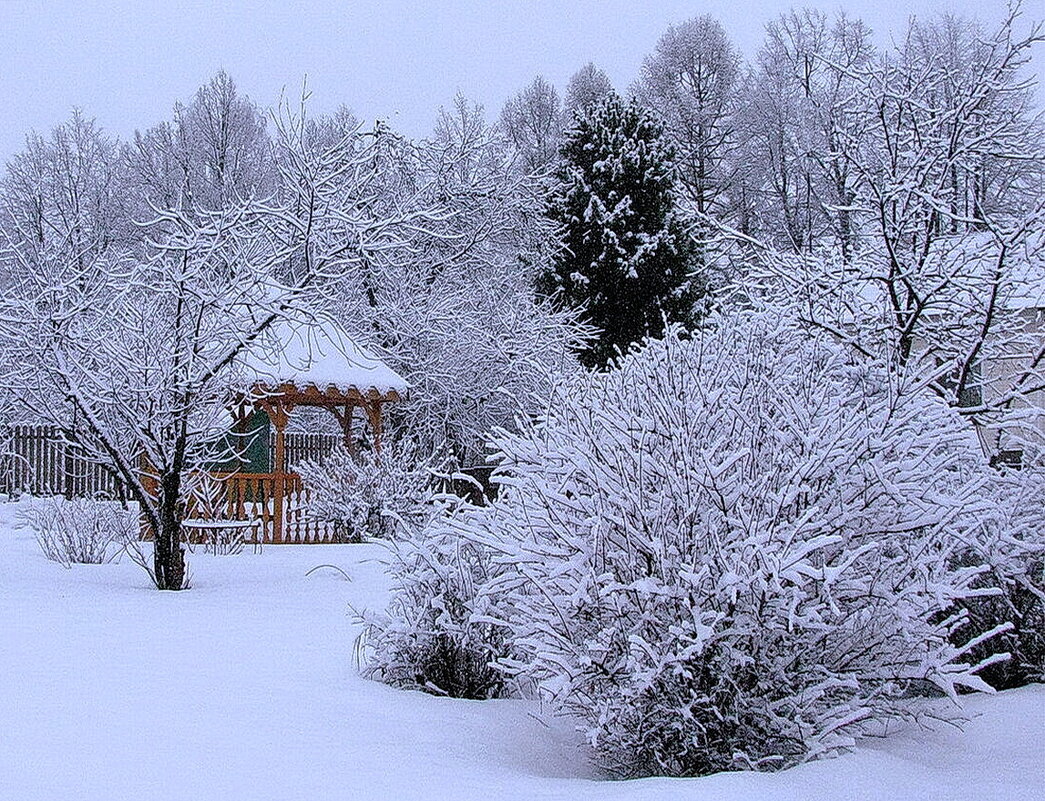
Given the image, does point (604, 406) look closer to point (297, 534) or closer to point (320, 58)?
point (297, 534)

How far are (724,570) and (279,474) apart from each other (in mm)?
10932

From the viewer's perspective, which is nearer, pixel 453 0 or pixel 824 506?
pixel 824 506

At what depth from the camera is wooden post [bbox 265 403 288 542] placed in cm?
1429

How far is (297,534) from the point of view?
14.4 m

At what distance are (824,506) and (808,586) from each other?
12.8 inches

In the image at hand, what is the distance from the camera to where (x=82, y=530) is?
10.8 metres

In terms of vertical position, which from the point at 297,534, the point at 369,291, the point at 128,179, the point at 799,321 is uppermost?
the point at 128,179

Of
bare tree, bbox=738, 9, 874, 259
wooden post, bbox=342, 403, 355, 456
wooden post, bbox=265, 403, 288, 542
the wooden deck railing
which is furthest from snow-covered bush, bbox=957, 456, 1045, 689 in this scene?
bare tree, bbox=738, 9, 874, 259

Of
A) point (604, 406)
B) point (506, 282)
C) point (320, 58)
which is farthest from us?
point (320, 58)

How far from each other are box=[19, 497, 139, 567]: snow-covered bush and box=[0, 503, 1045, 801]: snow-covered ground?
317 centimetres

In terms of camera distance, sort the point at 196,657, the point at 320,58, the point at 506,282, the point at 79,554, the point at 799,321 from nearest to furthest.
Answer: the point at 196,657 → the point at 799,321 → the point at 79,554 → the point at 506,282 → the point at 320,58

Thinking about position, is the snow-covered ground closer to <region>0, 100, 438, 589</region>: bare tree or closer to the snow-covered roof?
<region>0, 100, 438, 589</region>: bare tree

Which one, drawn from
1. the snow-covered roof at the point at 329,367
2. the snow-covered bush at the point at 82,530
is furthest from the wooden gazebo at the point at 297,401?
the snow-covered bush at the point at 82,530

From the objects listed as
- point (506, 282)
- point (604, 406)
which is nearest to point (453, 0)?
point (506, 282)
